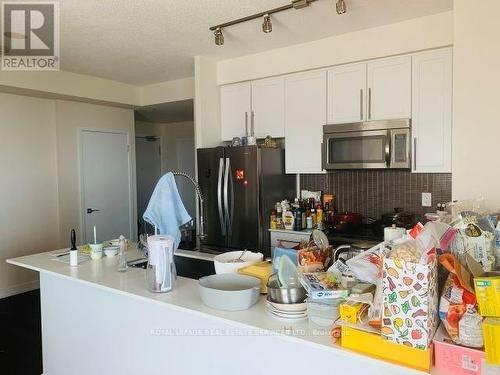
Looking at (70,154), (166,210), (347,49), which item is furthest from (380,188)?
(70,154)

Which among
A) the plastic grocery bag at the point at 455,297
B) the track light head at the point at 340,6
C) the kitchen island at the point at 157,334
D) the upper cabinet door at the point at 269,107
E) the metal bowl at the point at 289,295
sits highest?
the track light head at the point at 340,6

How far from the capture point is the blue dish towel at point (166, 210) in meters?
2.20

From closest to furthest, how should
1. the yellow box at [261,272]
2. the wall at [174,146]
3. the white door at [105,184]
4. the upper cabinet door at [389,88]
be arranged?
1. the yellow box at [261,272]
2. the upper cabinet door at [389,88]
3. the white door at [105,184]
4. the wall at [174,146]

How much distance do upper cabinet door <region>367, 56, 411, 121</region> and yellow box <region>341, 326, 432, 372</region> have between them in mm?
2361

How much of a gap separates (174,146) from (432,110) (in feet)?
16.3

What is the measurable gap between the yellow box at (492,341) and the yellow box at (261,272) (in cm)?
88

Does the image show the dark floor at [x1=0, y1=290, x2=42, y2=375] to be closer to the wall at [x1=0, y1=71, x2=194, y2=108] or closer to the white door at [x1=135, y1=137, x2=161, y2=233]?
the wall at [x1=0, y1=71, x2=194, y2=108]

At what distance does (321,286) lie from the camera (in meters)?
1.37

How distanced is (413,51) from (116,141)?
12.7 ft

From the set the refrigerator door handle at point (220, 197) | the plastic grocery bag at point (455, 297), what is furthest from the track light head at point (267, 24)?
the plastic grocery bag at point (455, 297)

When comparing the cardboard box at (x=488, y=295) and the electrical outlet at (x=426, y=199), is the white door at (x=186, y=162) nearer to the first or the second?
the electrical outlet at (x=426, y=199)

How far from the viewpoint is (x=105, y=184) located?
5.15 metres

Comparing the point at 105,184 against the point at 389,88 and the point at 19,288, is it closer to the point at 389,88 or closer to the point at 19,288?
the point at 19,288

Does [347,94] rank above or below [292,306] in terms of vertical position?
above
